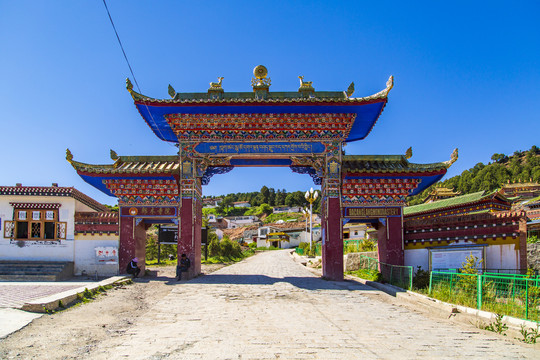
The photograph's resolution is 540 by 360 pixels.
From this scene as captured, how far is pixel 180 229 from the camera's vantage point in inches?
612

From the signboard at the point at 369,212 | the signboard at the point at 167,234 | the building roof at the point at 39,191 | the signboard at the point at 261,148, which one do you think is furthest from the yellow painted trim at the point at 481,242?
the building roof at the point at 39,191

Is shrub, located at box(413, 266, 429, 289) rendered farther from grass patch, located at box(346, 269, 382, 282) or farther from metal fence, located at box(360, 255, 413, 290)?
grass patch, located at box(346, 269, 382, 282)

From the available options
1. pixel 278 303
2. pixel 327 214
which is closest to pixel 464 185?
pixel 327 214

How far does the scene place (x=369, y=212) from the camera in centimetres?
1576

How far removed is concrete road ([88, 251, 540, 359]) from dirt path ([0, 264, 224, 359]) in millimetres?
411

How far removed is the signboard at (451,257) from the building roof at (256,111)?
5.55 metres

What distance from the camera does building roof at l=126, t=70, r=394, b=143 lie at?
588 inches

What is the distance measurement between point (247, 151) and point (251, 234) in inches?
2522

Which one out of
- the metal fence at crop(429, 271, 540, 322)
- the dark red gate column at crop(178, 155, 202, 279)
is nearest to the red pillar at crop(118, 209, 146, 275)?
the dark red gate column at crop(178, 155, 202, 279)

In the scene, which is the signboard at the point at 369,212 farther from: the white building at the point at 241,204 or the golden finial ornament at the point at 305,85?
the white building at the point at 241,204

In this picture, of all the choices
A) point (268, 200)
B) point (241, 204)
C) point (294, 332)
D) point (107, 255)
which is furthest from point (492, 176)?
point (294, 332)

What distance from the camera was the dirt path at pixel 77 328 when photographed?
621 cm

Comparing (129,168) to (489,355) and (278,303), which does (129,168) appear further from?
(489,355)

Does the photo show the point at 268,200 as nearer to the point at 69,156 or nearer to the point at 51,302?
the point at 69,156
